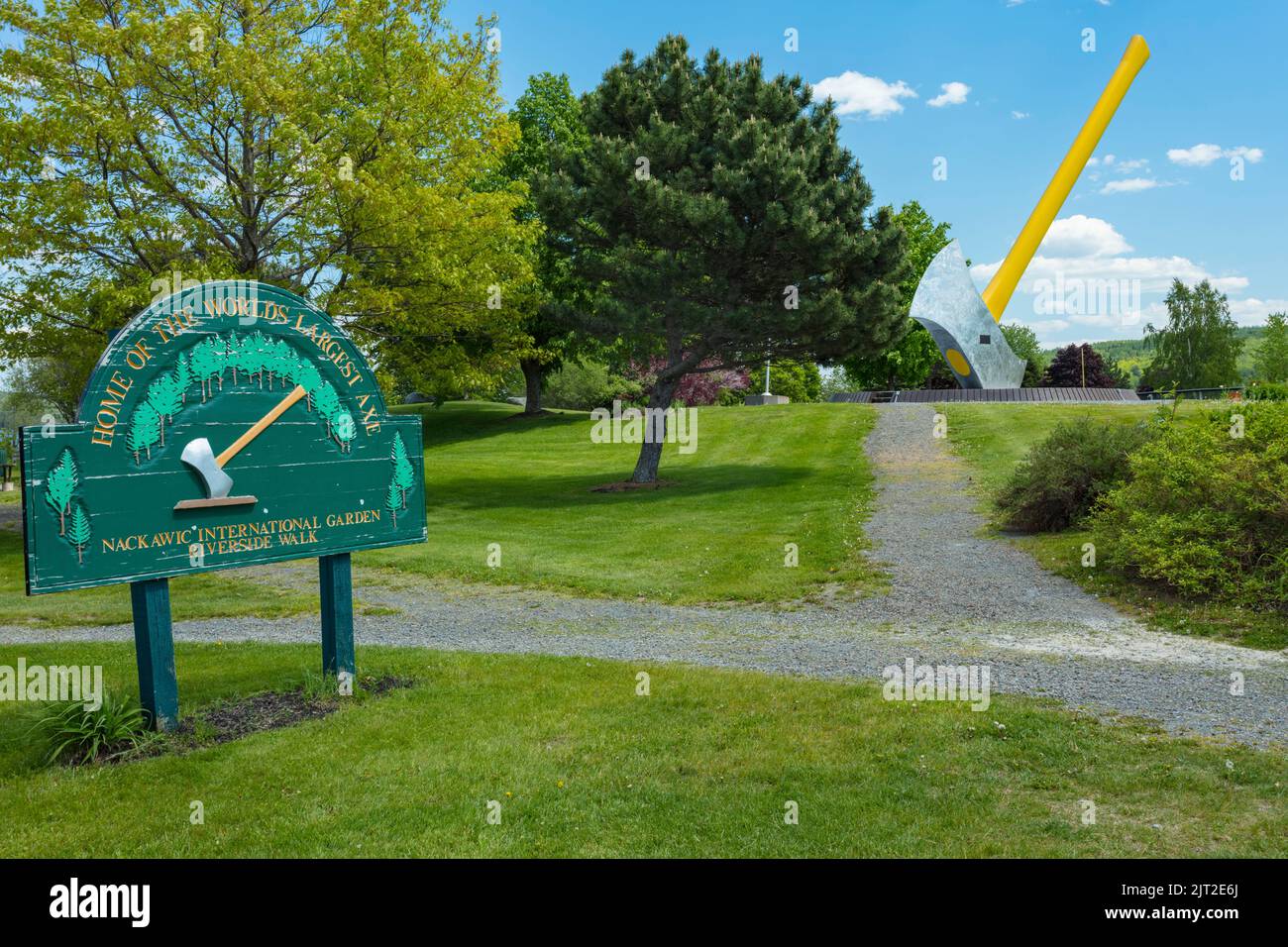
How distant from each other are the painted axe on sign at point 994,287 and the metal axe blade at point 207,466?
31.2 m

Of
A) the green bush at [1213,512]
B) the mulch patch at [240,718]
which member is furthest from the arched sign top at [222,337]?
the green bush at [1213,512]

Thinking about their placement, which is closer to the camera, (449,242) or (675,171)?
(449,242)

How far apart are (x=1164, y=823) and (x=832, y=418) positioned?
3329 centimetres

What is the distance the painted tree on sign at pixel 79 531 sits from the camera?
662cm

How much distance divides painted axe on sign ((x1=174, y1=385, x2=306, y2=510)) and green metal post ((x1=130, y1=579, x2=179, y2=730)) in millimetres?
684

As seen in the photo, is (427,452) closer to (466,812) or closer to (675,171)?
(675,171)

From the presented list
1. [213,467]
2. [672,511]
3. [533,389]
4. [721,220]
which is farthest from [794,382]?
[213,467]

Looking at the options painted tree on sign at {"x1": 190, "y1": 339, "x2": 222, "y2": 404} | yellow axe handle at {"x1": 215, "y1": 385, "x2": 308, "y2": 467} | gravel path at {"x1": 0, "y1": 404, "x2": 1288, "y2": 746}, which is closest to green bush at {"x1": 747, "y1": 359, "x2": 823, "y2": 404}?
gravel path at {"x1": 0, "y1": 404, "x2": 1288, "y2": 746}

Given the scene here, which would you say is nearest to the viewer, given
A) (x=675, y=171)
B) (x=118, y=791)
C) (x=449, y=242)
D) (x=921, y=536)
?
(x=118, y=791)

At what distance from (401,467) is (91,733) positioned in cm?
331

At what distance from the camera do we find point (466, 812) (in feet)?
18.8

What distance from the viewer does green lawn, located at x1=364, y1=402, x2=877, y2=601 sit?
603 inches

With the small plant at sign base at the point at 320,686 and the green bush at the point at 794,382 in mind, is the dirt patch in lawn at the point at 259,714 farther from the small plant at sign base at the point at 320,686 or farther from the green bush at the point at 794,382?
the green bush at the point at 794,382

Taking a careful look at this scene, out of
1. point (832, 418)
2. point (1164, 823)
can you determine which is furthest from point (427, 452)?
point (1164, 823)
